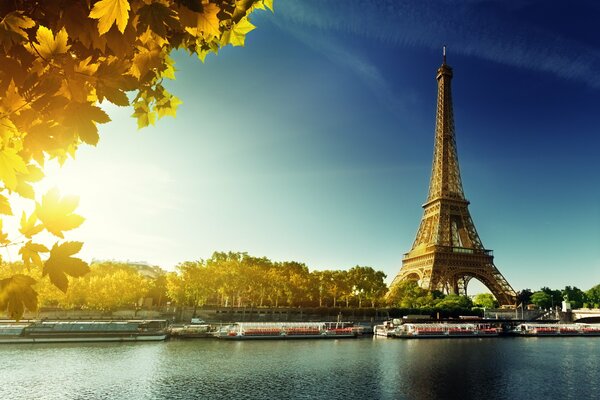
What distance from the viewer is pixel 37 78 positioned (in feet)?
7.05

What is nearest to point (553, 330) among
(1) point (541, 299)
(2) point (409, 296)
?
(2) point (409, 296)

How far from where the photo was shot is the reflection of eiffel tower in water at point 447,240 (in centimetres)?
9338

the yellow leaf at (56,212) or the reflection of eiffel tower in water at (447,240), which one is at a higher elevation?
the reflection of eiffel tower in water at (447,240)

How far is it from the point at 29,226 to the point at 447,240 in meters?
105

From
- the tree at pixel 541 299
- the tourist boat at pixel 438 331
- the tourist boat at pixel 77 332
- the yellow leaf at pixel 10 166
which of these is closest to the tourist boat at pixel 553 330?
the tourist boat at pixel 438 331

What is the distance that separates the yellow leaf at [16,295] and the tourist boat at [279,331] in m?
56.8

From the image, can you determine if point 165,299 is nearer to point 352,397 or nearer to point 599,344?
point 352,397

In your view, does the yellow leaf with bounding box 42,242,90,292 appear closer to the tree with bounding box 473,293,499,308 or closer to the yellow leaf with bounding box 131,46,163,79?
the yellow leaf with bounding box 131,46,163,79

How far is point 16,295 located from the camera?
212cm

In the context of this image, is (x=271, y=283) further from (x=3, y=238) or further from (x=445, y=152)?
(x=3, y=238)

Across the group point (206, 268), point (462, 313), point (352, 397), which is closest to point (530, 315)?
point (462, 313)

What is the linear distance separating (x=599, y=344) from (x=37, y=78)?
83888mm

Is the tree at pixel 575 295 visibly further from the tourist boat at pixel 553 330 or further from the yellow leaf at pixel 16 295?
the yellow leaf at pixel 16 295

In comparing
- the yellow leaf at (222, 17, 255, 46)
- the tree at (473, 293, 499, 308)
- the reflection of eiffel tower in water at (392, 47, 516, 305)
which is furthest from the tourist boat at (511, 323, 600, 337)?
the yellow leaf at (222, 17, 255, 46)
